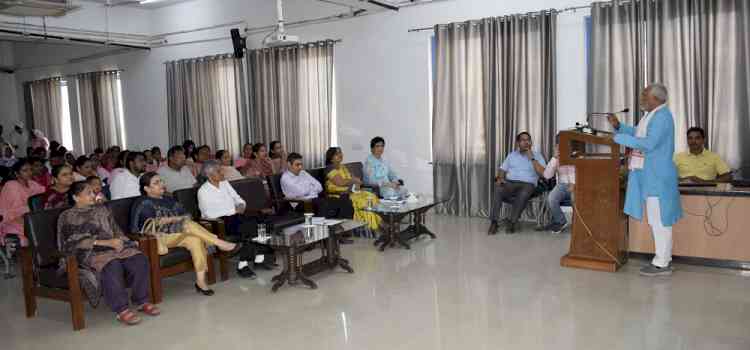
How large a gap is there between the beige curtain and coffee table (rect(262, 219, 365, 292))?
918 centimetres

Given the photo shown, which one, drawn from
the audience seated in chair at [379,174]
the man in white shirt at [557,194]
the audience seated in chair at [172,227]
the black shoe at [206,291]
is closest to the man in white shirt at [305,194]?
the audience seated in chair at [379,174]

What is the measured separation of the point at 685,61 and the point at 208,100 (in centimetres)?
721

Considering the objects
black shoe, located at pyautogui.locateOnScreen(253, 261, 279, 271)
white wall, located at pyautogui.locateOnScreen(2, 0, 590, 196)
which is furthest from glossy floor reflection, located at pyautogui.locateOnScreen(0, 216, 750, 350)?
white wall, located at pyautogui.locateOnScreen(2, 0, 590, 196)

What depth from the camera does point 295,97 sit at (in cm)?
884

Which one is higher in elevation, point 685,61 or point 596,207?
point 685,61

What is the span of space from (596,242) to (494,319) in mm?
1530

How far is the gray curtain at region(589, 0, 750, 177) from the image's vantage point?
225 inches

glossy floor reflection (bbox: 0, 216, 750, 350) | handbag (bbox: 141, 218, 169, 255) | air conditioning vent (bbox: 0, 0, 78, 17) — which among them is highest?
air conditioning vent (bbox: 0, 0, 78, 17)

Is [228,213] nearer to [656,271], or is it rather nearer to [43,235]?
[43,235]

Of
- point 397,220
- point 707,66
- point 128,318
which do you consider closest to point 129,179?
point 128,318

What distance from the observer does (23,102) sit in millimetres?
12656

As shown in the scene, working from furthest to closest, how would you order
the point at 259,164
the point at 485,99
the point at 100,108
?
the point at 100,108
the point at 259,164
the point at 485,99

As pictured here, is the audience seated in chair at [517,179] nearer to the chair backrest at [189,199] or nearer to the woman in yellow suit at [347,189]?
the woman in yellow suit at [347,189]

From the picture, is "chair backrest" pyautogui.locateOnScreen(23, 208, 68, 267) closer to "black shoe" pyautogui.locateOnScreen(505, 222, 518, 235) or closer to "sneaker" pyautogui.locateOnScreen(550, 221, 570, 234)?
"black shoe" pyautogui.locateOnScreen(505, 222, 518, 235)
